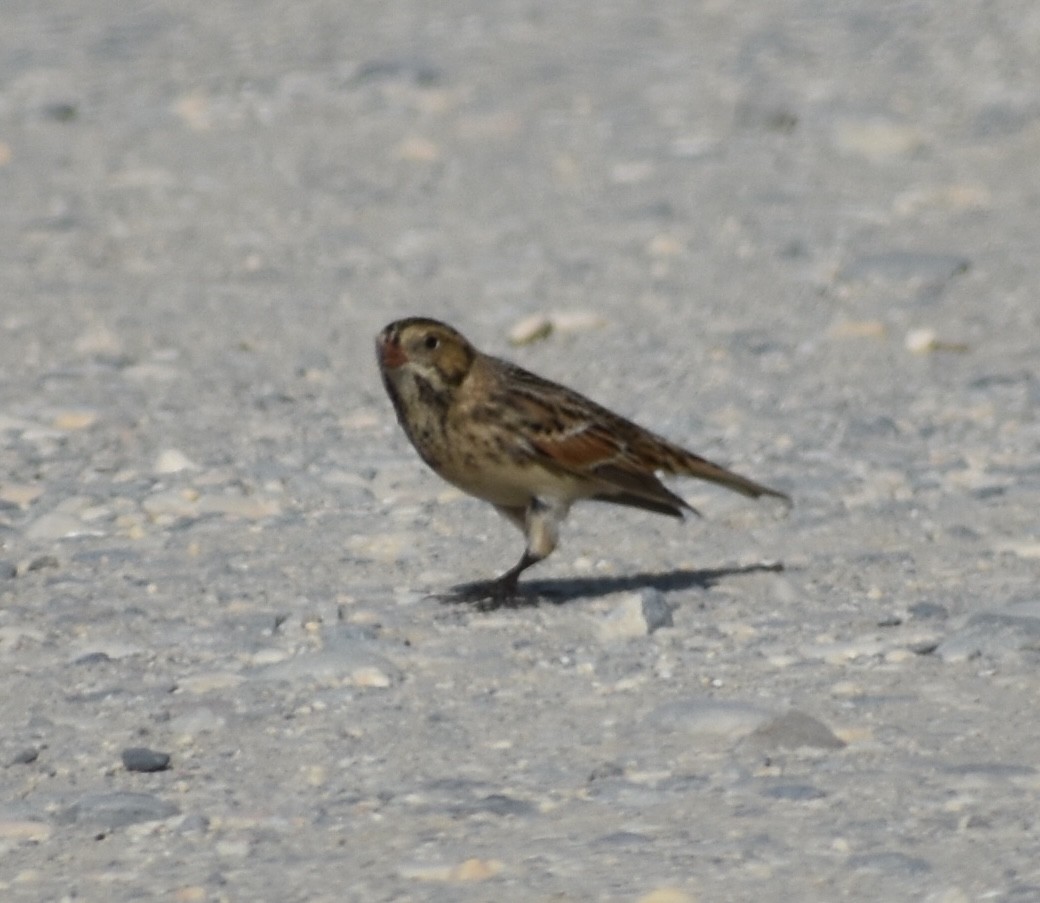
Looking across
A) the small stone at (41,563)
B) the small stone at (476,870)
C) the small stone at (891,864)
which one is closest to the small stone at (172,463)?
the small stone at (41,563)

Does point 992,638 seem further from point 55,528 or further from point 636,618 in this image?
point 55,528

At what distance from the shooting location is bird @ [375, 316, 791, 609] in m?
7.28

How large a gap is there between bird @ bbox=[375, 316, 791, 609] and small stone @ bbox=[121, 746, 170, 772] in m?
1.54

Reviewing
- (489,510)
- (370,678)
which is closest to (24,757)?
(370,678)

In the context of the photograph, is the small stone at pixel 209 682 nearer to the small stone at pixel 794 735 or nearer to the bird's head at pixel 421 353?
the bird's head at pixel 421 353

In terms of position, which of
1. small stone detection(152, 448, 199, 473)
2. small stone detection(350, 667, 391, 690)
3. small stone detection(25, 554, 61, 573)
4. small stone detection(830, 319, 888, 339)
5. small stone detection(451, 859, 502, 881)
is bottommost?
small stone detection(451, 859, 502, 881)

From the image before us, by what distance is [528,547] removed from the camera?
24.4 ft

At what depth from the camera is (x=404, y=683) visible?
262 inches

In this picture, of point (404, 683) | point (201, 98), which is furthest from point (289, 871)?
point (201, 98)

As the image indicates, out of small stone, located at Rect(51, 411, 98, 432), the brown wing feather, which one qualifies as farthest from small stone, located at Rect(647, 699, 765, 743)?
small stone, located at Rect(51, 411, 98, 432)

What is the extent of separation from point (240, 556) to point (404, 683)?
1441 mm

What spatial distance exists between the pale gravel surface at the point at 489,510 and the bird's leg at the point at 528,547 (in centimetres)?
13

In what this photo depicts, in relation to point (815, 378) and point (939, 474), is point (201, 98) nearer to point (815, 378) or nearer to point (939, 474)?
point (815, 378)

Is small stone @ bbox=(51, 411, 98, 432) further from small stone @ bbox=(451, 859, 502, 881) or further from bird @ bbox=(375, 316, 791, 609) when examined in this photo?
small stone @ bbox=(451, 859, 502, 881)
